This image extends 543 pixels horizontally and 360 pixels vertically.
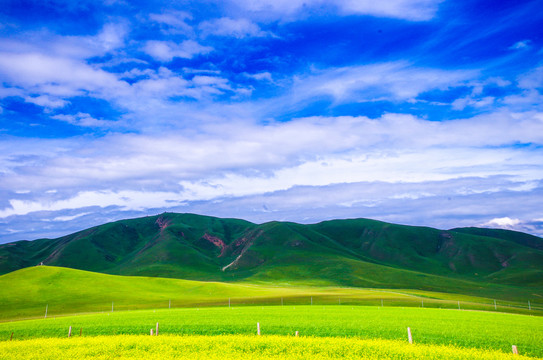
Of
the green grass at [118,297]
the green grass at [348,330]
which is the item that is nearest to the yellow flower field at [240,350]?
the green grass at [348,330]

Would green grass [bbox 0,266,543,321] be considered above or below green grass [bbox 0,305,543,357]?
below

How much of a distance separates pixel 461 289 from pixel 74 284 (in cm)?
14928

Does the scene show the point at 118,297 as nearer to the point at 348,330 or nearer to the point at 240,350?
the point at 348,330

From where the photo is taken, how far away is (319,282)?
171375 mm

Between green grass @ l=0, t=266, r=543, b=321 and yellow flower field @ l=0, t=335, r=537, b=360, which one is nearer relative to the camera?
yellow flower field @ l=0, t=335, r=537, b=360

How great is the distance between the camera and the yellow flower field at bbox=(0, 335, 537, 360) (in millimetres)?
25250

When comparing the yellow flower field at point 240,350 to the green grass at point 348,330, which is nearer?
the yellow flower field at point 240,350

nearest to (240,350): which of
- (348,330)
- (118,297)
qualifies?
(348,330)

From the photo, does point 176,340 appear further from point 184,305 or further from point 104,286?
→ point 104,286

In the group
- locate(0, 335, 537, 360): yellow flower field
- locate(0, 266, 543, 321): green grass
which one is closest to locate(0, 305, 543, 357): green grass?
locate(0, 335, 537, 360): yellow flower field

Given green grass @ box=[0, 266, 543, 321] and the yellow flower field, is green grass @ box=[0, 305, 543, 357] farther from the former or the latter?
green grass @ box=[0, 266, 543, 321]

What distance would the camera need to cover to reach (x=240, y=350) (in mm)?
27375

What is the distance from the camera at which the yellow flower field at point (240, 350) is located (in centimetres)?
2525

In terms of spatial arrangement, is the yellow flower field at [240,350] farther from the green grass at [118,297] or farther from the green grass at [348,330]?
the green grass at [118,297]
